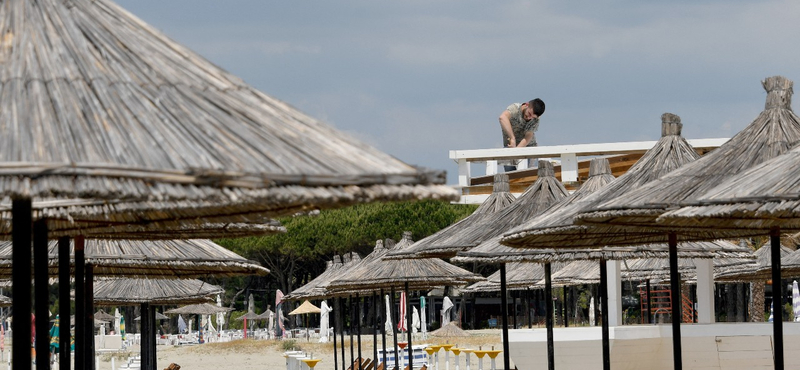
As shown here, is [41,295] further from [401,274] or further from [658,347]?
[401,274]

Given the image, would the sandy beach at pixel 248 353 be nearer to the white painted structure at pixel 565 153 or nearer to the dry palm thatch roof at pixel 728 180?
the white painted structure at pixel 565 153

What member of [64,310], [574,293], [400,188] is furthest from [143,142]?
[574,293]

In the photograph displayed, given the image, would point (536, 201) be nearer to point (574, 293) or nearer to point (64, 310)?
point (64, 310)

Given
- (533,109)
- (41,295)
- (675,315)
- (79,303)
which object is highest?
(533,109)

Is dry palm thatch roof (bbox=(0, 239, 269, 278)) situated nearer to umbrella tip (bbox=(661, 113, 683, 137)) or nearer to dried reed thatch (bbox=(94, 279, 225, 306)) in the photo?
umbrella tip (bbox=(661, 113, 683, 137))

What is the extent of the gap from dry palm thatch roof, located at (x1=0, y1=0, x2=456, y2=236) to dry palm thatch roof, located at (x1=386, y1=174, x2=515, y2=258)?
771 centimetres

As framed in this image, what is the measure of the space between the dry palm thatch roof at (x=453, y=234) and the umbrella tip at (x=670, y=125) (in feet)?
8.79

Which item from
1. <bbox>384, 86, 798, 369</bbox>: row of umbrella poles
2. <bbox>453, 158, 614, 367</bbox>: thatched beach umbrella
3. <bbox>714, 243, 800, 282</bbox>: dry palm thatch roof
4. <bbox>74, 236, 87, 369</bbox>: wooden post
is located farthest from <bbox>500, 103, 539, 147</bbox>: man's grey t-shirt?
<bbox>74, 236, 87, 369</bbox>: wooden post

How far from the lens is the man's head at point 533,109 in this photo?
67.4ft

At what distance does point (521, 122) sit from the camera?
21.0 metres

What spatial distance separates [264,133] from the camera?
4.46 meters

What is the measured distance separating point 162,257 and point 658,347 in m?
6.65

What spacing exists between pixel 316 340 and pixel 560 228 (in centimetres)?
3490

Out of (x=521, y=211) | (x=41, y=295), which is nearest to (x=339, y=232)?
(x=521, y=211)
